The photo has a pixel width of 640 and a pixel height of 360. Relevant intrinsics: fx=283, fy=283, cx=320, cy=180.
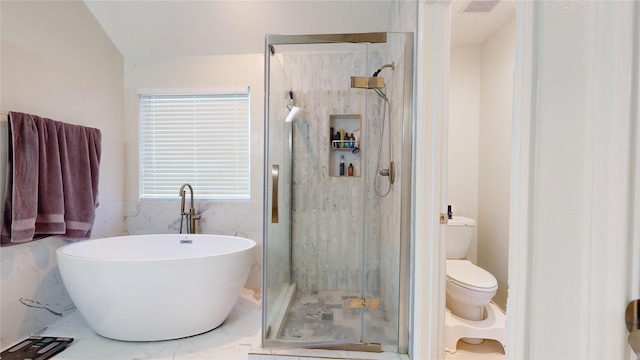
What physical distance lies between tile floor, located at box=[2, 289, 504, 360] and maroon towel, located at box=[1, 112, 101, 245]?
28.8 inches

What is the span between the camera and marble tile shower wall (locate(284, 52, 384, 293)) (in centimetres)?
196

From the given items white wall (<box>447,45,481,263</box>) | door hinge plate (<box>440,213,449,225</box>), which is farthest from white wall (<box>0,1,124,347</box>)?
white wall (<box>447,45,481,263</box>)

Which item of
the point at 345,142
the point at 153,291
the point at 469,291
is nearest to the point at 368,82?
the point at 345,142

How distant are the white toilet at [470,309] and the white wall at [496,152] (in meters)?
0.41

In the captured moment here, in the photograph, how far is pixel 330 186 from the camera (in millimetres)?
2246

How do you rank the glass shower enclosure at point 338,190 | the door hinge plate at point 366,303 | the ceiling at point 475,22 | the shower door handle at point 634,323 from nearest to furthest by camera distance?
the shower door handle at point 634,323
the glass shower enclosure at point 338,190
the door hinge plate at point 366,303
the ceiling at point 475,22

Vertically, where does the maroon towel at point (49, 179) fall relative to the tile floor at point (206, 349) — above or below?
above

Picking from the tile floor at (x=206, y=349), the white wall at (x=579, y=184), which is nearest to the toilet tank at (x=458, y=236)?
the tile floor at (x=206, y=349)

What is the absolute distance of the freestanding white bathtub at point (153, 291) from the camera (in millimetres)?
1652

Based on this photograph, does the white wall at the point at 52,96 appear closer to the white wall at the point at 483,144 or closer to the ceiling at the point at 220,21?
the ceiling at the point at 220,21

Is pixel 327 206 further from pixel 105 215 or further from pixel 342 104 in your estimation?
pixel 105 215

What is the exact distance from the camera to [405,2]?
186cm

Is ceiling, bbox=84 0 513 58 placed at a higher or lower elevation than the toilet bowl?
higher

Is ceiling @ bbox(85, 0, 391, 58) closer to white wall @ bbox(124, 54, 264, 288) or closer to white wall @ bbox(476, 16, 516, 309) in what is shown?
white wall @ bbox(124, 54, 264, 288)
